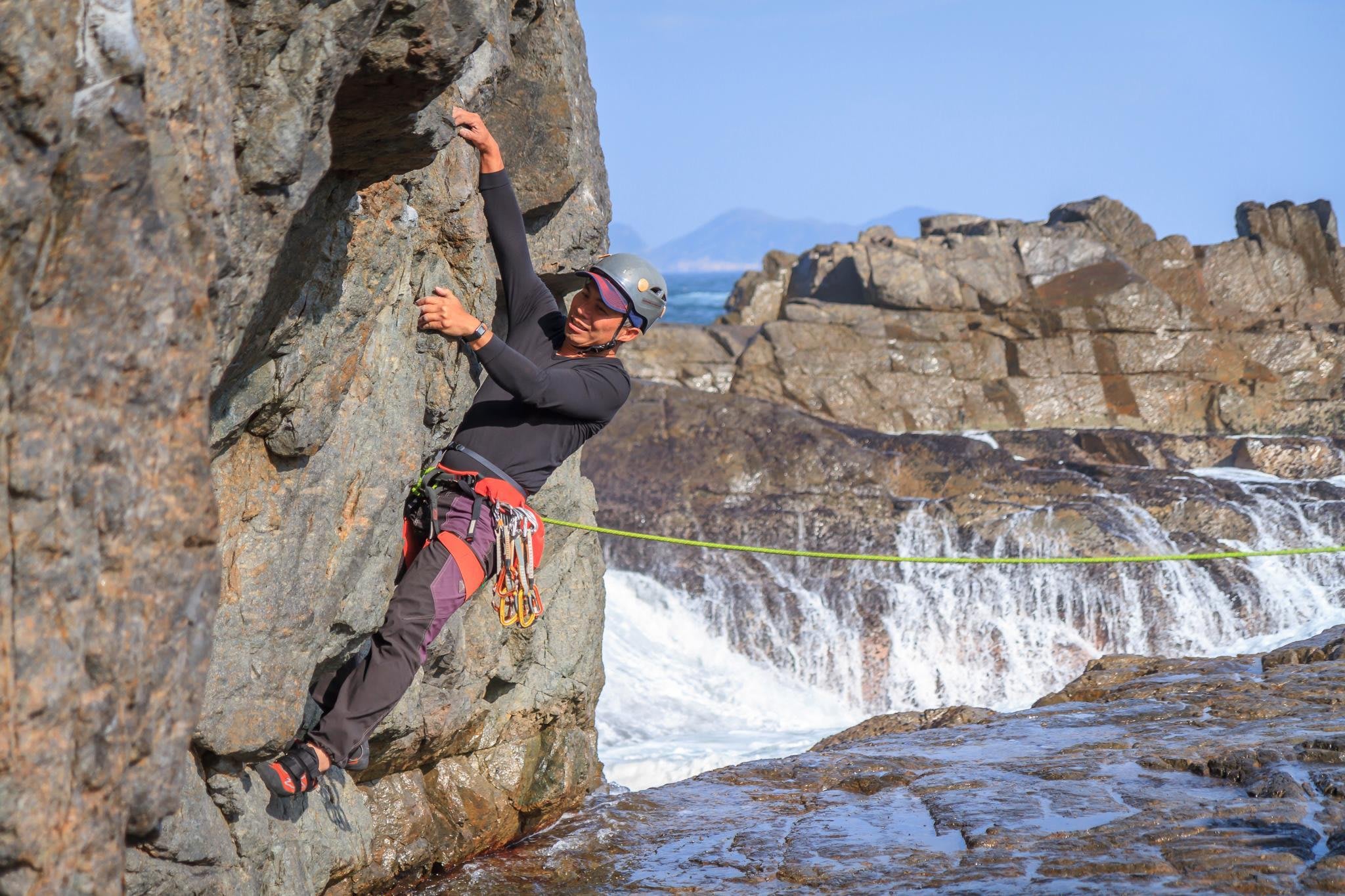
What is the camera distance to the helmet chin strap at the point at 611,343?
220 inches

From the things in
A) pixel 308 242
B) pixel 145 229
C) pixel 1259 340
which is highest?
pixel 1259 340

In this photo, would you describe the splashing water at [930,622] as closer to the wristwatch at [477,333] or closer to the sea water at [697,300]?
the wristwatch at [477,333]

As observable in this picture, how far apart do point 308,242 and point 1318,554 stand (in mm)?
17137

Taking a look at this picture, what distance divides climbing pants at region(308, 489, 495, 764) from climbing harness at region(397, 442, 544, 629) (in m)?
0.03

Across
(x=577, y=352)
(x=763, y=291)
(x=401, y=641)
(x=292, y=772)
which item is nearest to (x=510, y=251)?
(x=577, y=352)

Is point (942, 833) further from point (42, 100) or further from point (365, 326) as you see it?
point (42, 100)

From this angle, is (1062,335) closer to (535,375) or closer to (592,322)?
(592,322)

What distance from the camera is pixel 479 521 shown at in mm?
5301

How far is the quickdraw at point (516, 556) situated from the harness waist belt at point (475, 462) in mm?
127

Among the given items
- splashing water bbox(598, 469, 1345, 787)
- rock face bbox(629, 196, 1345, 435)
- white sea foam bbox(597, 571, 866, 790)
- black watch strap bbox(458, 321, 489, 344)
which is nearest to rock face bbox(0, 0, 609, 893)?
black watch strap bbox(458, 321, 489, 344)

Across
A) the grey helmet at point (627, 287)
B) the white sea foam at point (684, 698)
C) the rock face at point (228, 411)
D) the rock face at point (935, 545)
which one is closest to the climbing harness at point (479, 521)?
the rock face at point (228, 411)

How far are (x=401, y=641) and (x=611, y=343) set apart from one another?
157cm

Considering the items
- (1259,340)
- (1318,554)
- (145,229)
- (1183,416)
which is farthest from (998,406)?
(145,229)

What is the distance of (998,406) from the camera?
83.6 ft
